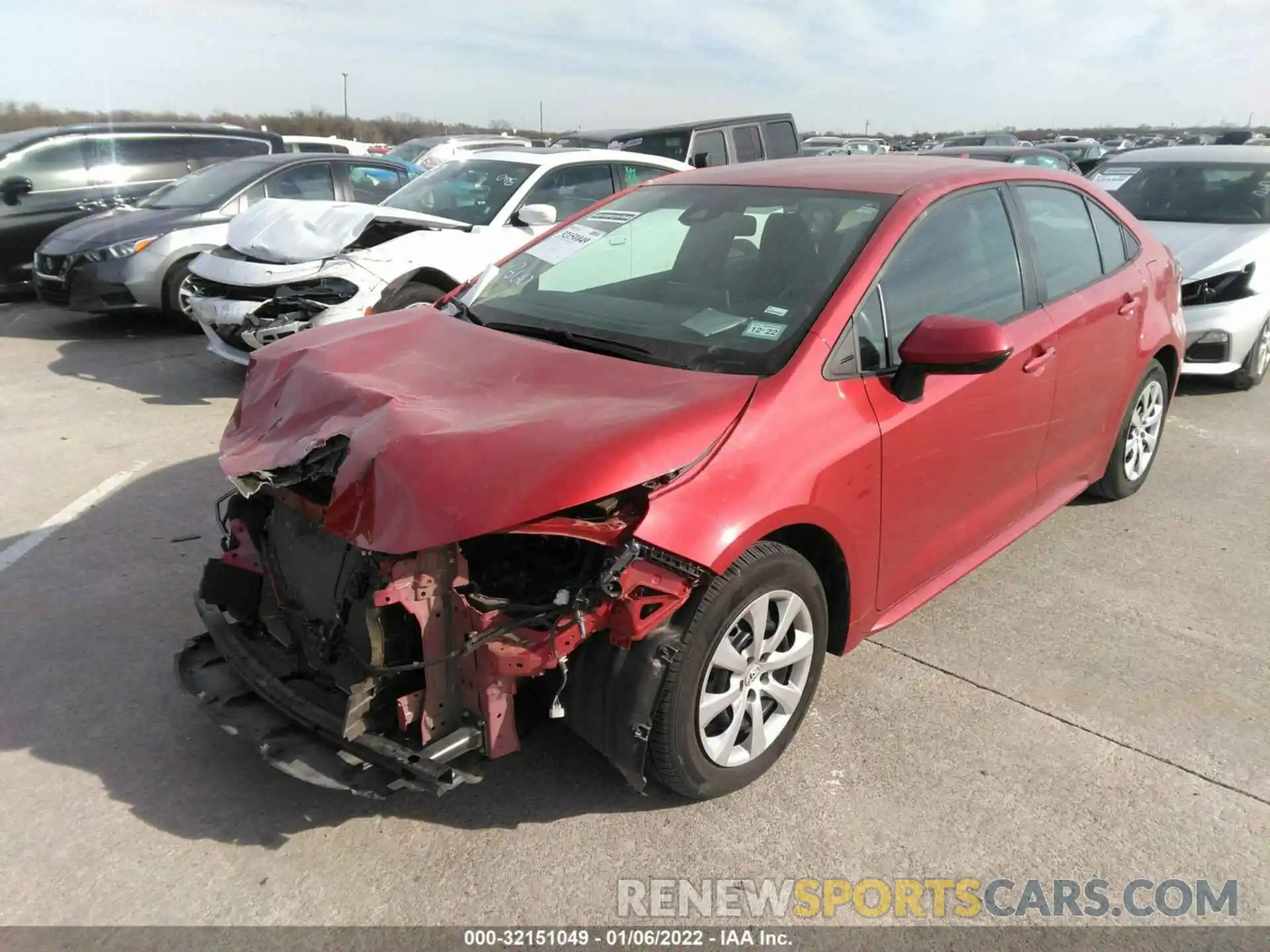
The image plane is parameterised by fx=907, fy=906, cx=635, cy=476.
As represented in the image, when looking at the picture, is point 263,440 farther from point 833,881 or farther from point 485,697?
point 833,881

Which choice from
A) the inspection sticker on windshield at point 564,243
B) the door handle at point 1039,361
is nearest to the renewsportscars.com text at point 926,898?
the door handle at point 1039,361

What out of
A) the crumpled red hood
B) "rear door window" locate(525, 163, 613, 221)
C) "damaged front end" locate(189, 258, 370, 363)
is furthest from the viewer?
"rear door window" locate(525, 163, 613, 221)

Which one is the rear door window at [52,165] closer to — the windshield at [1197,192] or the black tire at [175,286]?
the black tire at [175,286]

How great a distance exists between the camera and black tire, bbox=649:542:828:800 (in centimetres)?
241

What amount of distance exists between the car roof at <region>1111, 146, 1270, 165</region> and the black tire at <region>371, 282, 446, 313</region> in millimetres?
6634

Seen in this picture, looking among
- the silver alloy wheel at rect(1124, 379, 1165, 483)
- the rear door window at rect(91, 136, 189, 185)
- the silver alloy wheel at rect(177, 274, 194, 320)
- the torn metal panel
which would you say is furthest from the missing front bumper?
the rear door window at rect(91, 136, 189, 185)

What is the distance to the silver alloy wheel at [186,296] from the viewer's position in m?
6.68

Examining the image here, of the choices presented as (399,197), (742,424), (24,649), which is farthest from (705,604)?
(399,197)

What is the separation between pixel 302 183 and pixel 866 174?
6998 millimetres

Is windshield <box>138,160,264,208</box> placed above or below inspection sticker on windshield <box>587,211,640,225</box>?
above

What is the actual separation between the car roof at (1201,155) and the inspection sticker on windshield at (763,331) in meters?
7.20

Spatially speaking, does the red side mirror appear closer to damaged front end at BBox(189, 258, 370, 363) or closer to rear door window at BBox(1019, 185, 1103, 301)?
rear door window at BBox(1019, 185, 1103, 301)

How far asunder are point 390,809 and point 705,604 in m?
1.15

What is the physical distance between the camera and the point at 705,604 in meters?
2.41
